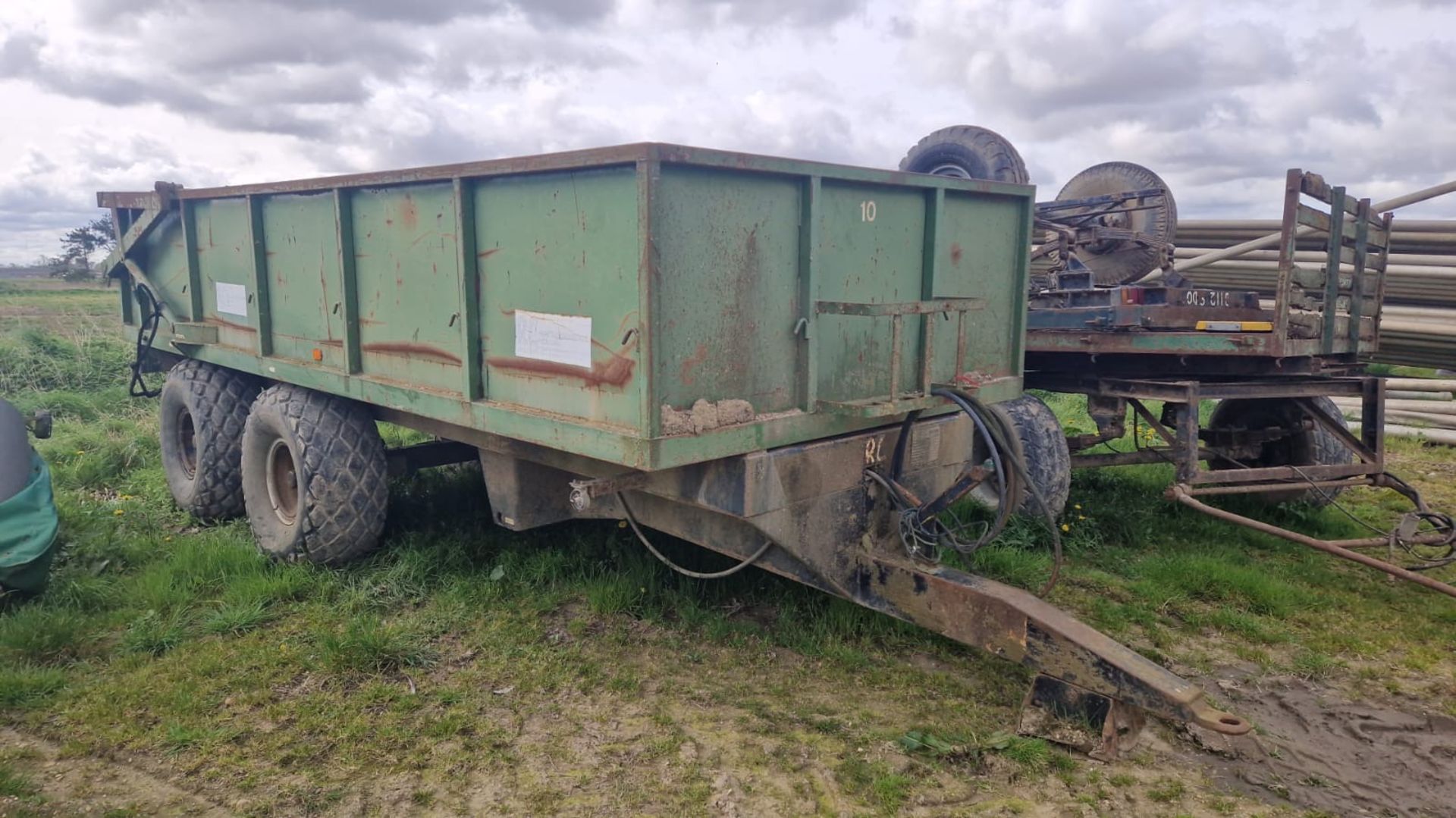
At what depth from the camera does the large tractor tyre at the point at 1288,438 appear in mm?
Result: 5914

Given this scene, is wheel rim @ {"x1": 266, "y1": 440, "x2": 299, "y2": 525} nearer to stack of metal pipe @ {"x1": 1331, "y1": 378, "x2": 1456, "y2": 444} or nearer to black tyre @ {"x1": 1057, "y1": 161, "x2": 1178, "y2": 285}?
black tyre @ {"x1": 1057, "y1": 161, "x2": 1178, "y2": 285}

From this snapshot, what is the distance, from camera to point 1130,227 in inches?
270

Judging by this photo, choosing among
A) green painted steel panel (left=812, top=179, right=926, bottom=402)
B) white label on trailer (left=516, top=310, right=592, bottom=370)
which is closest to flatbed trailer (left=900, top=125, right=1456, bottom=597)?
green painted steel panel (left=812, top=179, right=926, bottom=402)

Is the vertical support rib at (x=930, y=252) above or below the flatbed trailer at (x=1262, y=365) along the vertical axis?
above

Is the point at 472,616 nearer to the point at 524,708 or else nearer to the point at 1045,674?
the point at 524,708

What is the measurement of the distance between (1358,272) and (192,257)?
21.7 ft

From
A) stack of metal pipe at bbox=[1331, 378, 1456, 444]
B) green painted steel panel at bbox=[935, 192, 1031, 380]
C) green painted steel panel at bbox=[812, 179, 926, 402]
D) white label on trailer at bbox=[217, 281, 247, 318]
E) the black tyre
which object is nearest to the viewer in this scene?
green painted steel panel at bbox=[812, 179, 926, 402]

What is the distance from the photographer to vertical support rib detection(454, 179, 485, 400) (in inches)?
141

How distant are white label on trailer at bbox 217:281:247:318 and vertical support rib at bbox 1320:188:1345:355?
575cm

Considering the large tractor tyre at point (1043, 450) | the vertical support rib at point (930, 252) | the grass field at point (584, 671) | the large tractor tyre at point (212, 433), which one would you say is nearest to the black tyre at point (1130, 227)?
the large tractor tyre at point (1043, 450)

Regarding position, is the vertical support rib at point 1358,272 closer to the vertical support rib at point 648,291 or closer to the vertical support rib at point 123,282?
the vertical support rib at point 648,291

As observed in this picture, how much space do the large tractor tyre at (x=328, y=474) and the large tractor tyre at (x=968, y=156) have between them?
411cm

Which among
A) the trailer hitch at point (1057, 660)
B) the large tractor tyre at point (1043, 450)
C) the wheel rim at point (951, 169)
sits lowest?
the trailer hitch at point (1057, 660)

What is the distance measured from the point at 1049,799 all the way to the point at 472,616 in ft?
8.27
